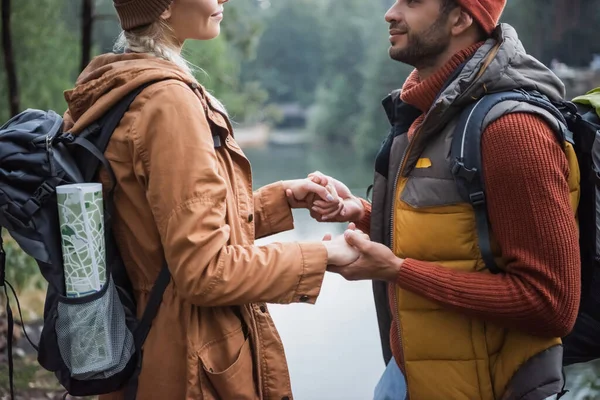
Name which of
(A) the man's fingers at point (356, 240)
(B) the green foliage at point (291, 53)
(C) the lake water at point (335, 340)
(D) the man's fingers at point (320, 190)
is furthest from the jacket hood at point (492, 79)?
(B) the green foliage at point (291, 53)

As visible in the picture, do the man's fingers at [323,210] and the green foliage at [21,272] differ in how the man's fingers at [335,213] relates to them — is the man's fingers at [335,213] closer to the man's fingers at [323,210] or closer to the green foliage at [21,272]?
the man's fingers at [323,210]

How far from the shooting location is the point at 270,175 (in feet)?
15.2

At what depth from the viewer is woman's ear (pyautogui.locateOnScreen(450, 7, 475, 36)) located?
4.90ft

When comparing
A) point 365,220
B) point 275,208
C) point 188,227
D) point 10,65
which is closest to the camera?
point 188,227

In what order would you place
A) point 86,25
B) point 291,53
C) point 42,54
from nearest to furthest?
point 86,25 < point 42,54 < point 291,53

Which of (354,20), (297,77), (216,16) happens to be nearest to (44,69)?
(297,77)

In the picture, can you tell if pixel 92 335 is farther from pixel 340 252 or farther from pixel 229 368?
pixel 340 252

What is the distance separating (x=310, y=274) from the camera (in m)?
1.31

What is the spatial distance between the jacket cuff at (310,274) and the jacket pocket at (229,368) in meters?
0.16

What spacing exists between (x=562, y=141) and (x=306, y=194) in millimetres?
668

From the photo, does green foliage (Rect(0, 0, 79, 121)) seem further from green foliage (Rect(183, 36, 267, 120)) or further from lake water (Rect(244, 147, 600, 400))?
lake water (Rect(244, 147, 600, 400))

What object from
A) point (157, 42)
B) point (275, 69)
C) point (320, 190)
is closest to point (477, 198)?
point (320, 190)

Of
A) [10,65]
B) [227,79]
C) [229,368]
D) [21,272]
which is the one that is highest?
[229,368]

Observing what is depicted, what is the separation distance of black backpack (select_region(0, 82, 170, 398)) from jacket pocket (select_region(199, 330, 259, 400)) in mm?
151
